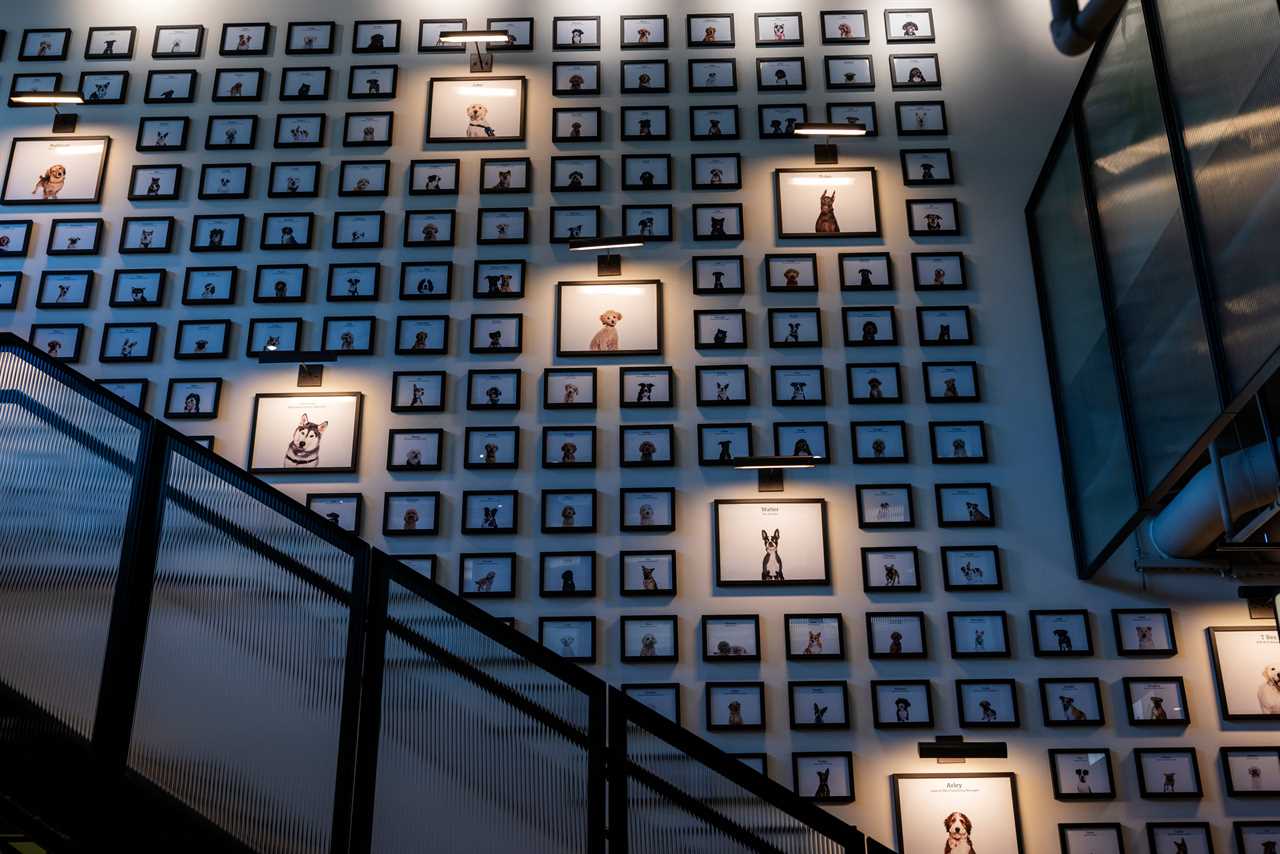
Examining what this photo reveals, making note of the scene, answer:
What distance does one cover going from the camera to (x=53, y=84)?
909 cm

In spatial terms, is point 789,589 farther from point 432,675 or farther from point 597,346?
point 432,675

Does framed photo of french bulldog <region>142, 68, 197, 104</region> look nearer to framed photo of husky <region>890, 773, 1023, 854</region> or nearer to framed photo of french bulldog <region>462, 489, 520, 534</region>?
framed photo of french bulldog <region>462, 489, 520, 534</region>

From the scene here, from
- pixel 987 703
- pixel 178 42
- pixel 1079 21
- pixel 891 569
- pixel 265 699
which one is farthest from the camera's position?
pixel 178 42

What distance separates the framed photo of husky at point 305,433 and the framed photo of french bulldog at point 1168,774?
16.8 ft

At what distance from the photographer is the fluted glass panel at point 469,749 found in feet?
12.9

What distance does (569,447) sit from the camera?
779 centimetres

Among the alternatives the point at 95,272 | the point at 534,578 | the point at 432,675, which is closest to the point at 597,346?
the point at 534,578

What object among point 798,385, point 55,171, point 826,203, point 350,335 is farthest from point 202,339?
point 826,203

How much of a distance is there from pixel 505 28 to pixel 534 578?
14.5ft

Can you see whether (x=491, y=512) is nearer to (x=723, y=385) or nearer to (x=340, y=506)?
(x=340, y=506)

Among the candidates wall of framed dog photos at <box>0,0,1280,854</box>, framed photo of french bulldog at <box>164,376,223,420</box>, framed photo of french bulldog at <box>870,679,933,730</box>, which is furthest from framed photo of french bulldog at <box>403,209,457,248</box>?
framed photo of french bulldog at <box>870,679,933,730</box>

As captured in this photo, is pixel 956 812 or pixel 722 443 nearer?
pixel 956 812

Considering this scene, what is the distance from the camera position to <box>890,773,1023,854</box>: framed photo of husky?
6.85 m

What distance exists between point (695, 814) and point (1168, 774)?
4.03 metres
